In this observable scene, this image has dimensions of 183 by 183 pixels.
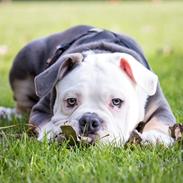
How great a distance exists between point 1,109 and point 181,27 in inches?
322

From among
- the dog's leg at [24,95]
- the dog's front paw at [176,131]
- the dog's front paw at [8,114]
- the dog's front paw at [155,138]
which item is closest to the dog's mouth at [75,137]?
the dog's front paw at [155,138]

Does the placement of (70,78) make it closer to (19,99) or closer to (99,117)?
(99,117)

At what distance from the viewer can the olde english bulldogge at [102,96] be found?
3.15 m

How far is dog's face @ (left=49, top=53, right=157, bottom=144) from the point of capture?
10.1 feet

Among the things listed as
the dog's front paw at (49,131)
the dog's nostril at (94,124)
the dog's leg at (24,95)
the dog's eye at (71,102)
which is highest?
the dog's nostril at (94,124)

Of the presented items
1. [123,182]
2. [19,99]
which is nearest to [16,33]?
[19,99]

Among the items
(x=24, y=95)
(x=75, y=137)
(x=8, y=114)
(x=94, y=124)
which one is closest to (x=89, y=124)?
(x=94, y=124)

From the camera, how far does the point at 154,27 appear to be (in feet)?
39.5

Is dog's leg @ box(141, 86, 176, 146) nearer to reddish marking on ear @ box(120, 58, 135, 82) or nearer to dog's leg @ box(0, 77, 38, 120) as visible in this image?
reddish marking on ear @ box(120, 58, 135, 82)

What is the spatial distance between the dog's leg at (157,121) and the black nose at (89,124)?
0.36 m

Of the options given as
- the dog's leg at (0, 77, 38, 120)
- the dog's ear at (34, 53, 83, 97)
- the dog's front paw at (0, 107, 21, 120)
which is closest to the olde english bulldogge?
the dog's ear at (34, 53, 83, 97)

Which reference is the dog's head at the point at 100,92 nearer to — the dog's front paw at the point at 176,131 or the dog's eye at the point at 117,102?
the dog's eye at the point at 117,102

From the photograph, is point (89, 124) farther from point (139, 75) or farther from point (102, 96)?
point (139, 75)

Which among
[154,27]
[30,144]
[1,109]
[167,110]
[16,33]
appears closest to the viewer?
[30,144]
